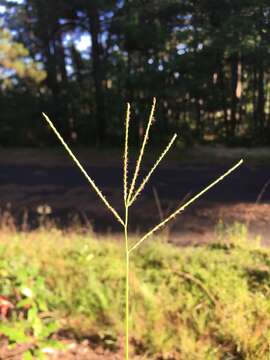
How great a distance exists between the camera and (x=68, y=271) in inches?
155

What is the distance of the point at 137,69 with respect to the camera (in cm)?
1680

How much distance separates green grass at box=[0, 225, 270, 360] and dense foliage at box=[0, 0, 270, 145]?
980 cm

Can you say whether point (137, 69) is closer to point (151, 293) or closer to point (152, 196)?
point (152, 196)

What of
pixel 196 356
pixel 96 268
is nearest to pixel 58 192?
pixel 96 268

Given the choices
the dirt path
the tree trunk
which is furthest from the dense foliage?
the dirt path

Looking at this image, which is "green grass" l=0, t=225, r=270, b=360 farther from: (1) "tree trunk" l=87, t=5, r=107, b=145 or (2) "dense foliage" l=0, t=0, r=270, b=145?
(1) "tree trunk" l=87, t=5, r=107, b=145

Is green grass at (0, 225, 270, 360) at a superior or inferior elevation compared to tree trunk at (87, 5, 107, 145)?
inferior

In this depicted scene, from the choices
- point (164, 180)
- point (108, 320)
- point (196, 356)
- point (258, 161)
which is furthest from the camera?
point (258, 161)

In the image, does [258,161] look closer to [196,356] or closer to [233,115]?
[233,115]

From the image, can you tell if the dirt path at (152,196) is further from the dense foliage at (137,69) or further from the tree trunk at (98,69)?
the tree trunk at (98,69)

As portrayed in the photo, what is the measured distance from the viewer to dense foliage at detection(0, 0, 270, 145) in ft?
48.2

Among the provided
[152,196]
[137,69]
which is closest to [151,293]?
[152,196]

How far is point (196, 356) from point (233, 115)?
16.5 meters

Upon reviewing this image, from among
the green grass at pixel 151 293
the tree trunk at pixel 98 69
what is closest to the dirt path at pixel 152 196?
the green grass at pixel 151 293
